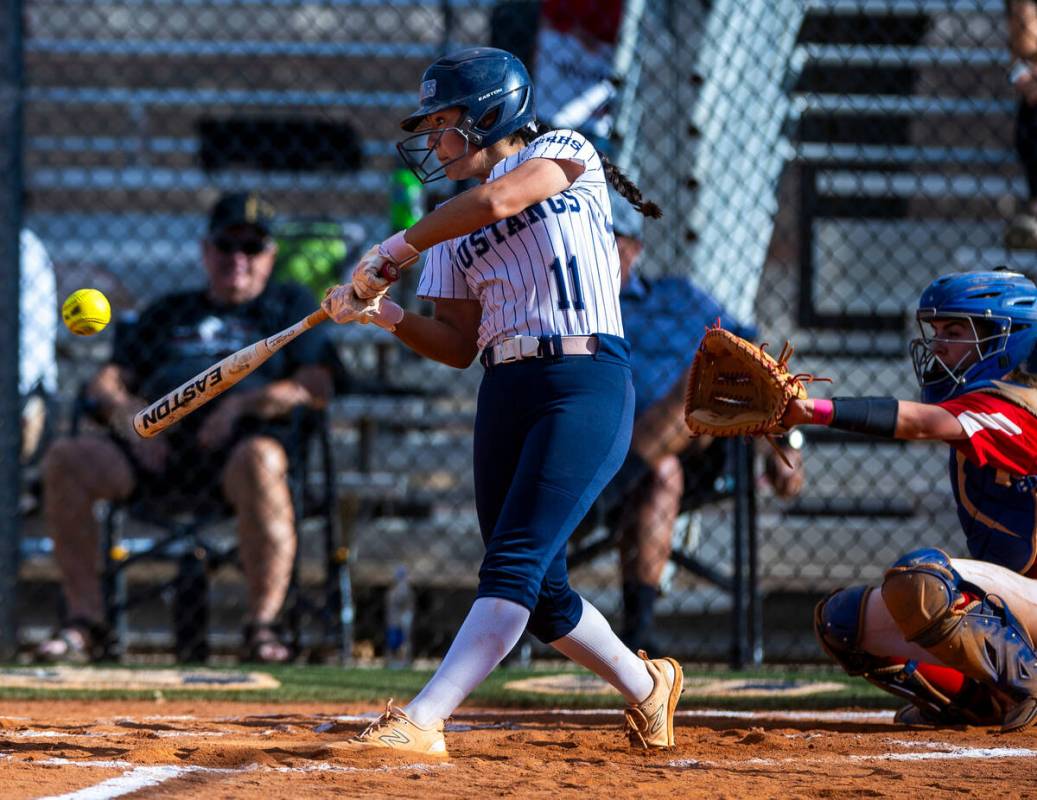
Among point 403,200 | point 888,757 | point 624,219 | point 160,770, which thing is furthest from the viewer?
point 403,200

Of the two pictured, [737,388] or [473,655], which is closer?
[473,655]

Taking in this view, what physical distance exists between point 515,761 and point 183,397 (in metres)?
1.12

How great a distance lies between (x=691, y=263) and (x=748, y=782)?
4337 mm

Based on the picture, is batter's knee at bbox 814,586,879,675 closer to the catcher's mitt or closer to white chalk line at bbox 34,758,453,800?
the catcher's mitt

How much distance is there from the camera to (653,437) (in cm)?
553

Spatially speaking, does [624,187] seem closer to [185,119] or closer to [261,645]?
[261,645]

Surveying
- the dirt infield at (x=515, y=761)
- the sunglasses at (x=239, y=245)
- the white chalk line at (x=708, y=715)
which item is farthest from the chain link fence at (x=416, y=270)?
the dirt infield at (x=515, y=761)

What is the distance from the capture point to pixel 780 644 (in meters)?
6.65

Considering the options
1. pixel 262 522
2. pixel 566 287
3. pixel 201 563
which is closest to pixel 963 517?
pixel 566 287

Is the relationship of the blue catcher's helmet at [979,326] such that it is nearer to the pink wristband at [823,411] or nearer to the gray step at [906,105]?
the pink wristband at [823,411]

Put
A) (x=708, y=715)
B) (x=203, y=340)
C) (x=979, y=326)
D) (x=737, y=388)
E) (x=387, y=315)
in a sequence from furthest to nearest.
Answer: (x=203, y=340), (x=708, y=715), (x=979, y=326), (x=737, y=388), (x=387, y=315)

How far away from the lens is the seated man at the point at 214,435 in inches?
220

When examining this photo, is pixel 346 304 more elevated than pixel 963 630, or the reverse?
pixel 346 304

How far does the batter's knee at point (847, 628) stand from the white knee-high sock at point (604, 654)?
0.73 meters
